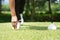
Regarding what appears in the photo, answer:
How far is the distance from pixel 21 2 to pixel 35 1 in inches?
508

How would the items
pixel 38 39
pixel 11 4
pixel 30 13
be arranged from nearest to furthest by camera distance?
pixel 38 39, pixel 11 4, pixel 30 13

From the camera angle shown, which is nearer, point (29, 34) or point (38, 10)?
point (29, 34)

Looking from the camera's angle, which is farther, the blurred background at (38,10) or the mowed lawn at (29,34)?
the blurred background at (38,10)

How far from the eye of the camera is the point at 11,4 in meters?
3.94

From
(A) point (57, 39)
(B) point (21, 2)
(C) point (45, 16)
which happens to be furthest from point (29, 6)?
(A) point (57, 39)

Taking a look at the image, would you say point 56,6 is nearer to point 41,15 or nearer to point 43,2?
point 41,15

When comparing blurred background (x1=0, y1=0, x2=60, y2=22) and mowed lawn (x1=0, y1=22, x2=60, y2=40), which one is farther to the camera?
blurred background (x1=0, y1=0, x2=60, y2=22)

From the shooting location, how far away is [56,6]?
66.3 feet

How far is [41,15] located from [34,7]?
10.4ft

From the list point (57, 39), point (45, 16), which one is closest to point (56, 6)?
point (45, 16)

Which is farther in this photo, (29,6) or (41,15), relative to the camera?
→ (41,15)

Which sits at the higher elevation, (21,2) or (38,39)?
(21,2)

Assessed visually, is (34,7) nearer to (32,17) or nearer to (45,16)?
(32,17)

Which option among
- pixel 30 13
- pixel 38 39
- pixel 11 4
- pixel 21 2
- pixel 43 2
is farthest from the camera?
pixel 30 13
